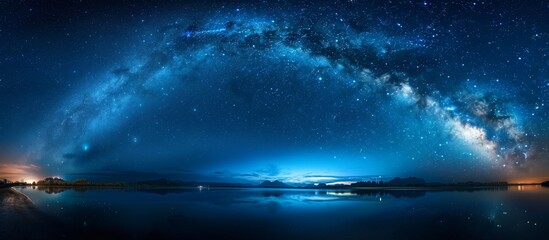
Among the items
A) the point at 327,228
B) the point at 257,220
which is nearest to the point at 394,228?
the point at 327,228

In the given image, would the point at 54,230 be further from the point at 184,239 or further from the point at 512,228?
the point at 512,228

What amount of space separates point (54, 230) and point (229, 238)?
902 cm

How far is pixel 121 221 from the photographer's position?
22.3 metres

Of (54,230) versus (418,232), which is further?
(418,232)

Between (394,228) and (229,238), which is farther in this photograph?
(394,228)

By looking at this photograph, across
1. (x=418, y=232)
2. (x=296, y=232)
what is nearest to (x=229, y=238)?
(x=296, y=232)

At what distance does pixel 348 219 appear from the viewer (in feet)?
79.8

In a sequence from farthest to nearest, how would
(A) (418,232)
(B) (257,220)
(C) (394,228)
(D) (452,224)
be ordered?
(B) (257,220), (D) (452,224), (C) (394,228), (A) (418,232)

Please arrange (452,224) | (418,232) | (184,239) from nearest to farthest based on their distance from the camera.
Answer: (184,239) → (418,232) → (452,224)

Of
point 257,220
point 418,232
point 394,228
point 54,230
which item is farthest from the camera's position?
point 257,220

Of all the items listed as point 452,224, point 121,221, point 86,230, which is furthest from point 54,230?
point 452,224

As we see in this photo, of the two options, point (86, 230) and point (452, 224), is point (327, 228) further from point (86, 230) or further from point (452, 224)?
point (86, 230)

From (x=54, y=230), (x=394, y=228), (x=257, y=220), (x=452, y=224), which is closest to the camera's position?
(x=54, y=230)

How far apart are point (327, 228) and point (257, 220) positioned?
5.41 metres
